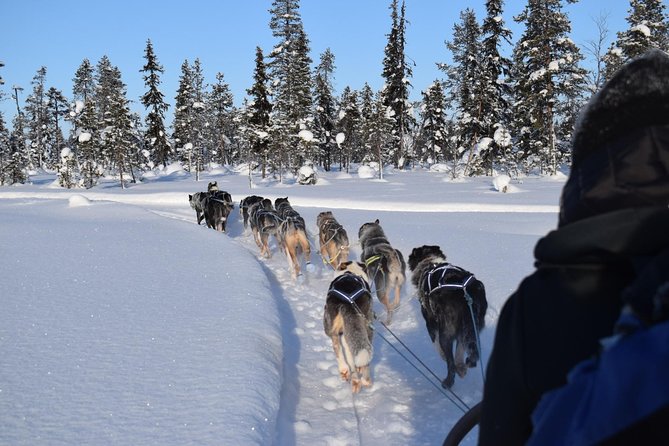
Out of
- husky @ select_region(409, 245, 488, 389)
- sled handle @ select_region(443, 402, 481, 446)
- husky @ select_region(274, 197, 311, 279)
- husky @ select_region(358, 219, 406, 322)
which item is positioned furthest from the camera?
husky @ select_region(274, 197, 311, 279)

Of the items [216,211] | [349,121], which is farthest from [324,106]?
[216,211]

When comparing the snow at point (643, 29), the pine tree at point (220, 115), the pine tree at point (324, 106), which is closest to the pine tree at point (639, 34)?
the snow at point (643, 29)

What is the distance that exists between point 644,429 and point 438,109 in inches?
1644

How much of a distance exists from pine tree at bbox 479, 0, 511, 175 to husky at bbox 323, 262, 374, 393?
28651 millimetres

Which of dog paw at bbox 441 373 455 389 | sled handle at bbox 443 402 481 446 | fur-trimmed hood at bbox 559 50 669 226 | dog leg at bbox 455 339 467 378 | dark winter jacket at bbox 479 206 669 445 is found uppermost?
fur-trimmed hood at bbox 559 50 669 226

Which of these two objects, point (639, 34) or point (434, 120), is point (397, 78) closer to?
point (434, 120)

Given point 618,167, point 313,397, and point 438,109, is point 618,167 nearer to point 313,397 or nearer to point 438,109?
point 313,397

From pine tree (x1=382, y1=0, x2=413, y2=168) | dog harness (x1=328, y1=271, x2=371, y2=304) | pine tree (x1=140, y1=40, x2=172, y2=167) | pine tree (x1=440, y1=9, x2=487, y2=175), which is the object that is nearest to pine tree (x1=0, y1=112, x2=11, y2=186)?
pine tree (x1=140, y1=40, x2=172, y2=167)

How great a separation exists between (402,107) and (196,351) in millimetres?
35467

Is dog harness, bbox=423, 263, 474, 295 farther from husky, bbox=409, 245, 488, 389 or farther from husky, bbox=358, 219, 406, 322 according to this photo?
husky, bbox=358, 219, 406, 322

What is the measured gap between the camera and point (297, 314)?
23.8 ft

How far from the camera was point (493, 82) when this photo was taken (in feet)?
106

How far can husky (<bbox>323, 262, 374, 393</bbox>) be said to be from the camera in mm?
4613

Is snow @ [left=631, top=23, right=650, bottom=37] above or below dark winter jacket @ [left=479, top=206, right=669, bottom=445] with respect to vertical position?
above
